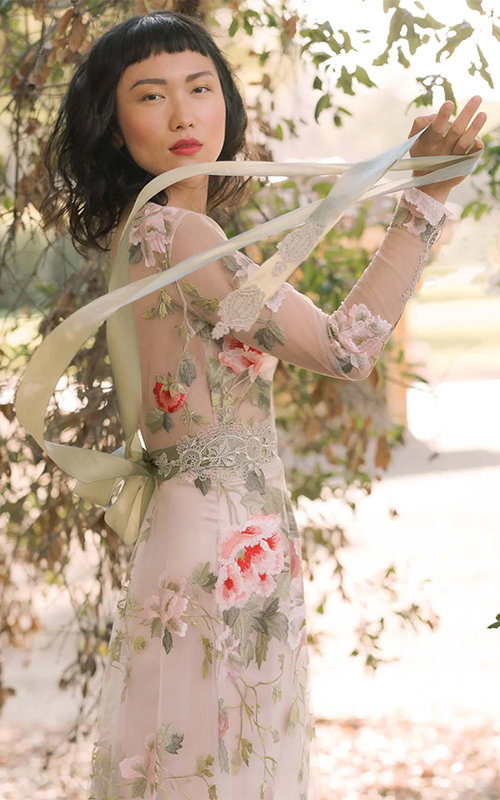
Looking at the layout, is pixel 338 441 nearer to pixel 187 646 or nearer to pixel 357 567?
pixel 187 646

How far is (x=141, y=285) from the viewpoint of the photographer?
3.30 feet

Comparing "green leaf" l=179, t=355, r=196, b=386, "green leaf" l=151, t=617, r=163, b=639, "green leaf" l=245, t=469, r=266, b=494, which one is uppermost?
"green leaf" l=179, t=355, r=196, b=386

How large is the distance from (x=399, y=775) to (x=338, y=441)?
98 centimetres

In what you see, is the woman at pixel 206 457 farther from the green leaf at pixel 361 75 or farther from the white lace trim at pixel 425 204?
the green leaf at pixel 361 75

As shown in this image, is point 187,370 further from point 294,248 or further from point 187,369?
point 294,248

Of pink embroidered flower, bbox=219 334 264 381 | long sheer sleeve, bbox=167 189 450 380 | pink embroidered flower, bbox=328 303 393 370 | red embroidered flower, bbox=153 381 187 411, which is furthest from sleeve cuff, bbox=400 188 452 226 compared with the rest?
red embroidered flower, bbox=153 381 187 411

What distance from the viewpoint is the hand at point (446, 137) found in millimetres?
1067

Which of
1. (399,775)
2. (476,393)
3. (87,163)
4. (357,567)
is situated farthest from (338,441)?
(476,393)

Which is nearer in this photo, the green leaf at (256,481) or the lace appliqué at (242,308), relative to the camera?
the lace appliqué at (242,308)

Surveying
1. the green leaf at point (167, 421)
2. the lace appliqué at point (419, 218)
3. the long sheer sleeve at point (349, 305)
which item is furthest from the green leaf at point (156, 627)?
the lace appliqué at point (419, 218)

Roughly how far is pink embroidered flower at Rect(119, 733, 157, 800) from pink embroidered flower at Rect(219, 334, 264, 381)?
0.45 meters

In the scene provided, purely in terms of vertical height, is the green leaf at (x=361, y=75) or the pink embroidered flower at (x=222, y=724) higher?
the green leaf at (x=361, y=75)

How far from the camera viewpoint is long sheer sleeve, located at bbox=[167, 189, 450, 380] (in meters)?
1.09

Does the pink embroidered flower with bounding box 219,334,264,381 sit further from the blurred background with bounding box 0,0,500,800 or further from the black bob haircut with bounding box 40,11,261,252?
the blurred background with bounding box 0,0,500,800
